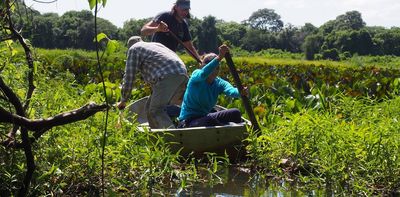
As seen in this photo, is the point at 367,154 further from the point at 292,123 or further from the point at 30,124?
the point at 30,124

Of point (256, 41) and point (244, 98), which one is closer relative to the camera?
point (244, 98)

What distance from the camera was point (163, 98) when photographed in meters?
5.98

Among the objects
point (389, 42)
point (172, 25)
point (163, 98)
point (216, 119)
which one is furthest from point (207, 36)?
point (216, 119)

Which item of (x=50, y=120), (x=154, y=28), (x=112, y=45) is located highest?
(x=112, y=45)

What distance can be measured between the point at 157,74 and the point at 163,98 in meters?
0.23

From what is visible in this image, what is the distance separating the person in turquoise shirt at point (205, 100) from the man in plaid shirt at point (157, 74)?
5.5 inches

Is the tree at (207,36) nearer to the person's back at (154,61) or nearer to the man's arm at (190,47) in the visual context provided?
the man's arm at (190,47)

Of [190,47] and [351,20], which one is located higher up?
[190,47]

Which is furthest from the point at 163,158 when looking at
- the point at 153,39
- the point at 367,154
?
the point at 153,39

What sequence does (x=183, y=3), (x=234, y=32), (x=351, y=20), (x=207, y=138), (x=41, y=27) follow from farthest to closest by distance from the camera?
(x=351, y=20), (x=234, y=32), (x=41, y=27), (x=183, y=3), (x=207, y=138)

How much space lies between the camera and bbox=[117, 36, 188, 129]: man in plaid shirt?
19.5ft

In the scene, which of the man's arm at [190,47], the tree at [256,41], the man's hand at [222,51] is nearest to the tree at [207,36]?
the tree at [256,41]

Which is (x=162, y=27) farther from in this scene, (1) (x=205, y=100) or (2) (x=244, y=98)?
(2) (x=244, y=98)

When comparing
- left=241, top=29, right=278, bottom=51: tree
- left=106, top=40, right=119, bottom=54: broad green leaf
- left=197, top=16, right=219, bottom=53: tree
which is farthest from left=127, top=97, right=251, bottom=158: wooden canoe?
left=241, top=29, right=278, bottom=51: tree
